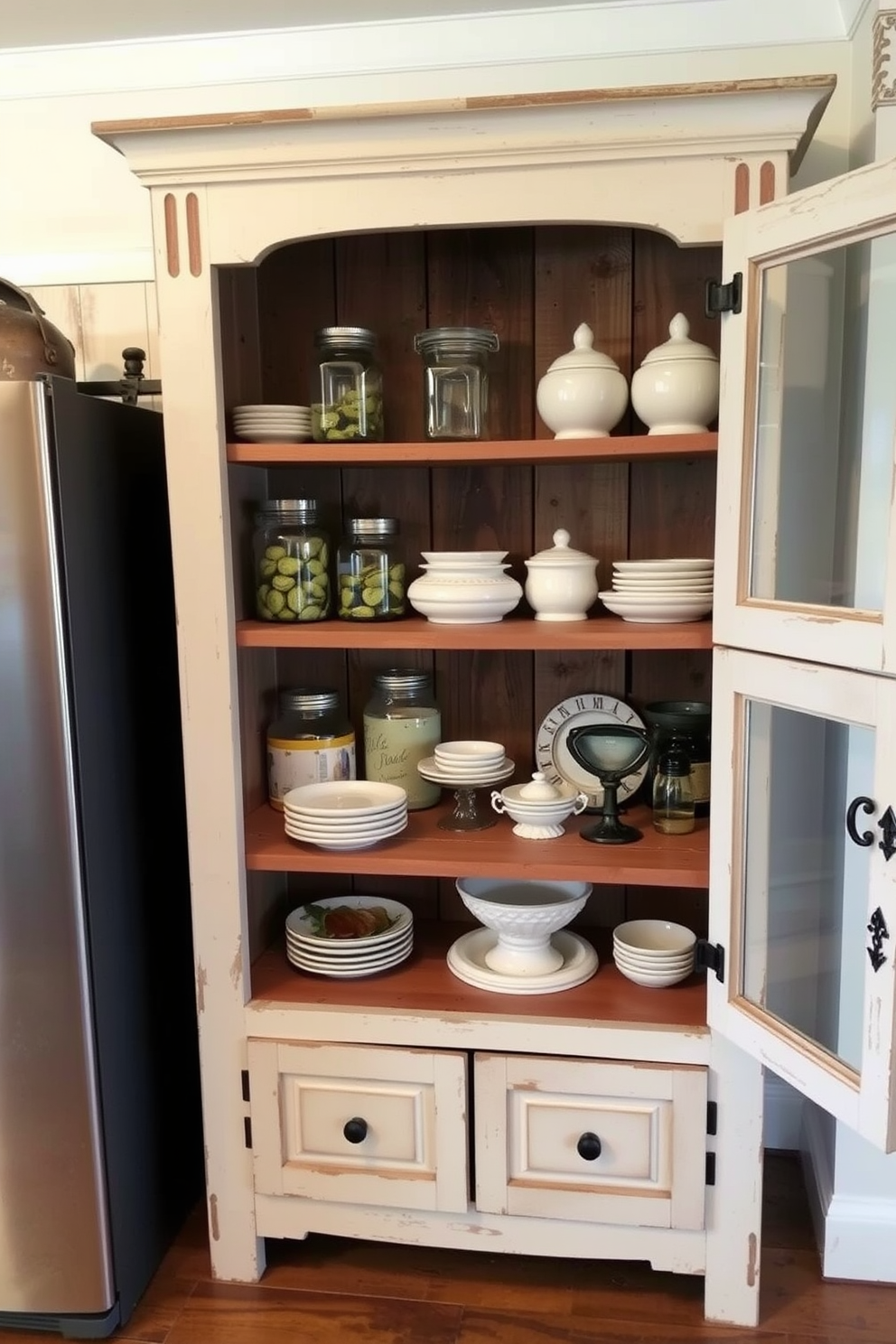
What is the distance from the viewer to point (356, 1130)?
166cm

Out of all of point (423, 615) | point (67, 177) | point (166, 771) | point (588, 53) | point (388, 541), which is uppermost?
point (588, 53)

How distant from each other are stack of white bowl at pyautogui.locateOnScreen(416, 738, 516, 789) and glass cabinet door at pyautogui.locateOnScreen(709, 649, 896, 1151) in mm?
378

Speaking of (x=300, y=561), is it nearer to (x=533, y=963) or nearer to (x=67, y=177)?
(x=533, y=963)

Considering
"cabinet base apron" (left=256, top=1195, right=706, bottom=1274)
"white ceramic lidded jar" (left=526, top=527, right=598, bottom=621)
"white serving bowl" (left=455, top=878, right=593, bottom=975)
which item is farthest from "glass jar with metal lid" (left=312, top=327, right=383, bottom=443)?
"cabinet base apron" (left=256, top=1195, right=706, bottom=1274)

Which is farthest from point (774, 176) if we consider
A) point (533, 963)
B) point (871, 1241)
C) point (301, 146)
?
point (871, 1241)

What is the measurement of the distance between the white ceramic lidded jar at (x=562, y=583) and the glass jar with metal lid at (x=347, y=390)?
0.35m

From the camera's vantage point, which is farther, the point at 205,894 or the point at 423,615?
the point at 423,615

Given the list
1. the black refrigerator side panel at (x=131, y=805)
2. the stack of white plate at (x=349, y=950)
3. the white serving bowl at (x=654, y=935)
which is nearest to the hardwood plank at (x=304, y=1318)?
the black refrigerator side panel at (x=131, y=805)

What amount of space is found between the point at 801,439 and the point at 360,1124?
4.27ft

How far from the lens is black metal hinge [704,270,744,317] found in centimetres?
139

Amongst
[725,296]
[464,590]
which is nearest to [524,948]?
[464,590]

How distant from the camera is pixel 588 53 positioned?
1.77 metres

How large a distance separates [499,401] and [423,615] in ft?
1.37

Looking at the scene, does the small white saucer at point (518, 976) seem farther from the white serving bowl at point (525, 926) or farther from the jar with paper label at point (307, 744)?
the jar with paper label at point (307, 744)
